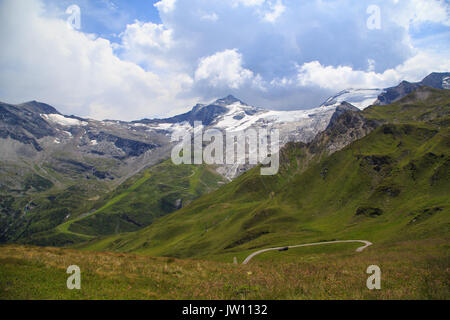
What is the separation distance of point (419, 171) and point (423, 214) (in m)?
66.1

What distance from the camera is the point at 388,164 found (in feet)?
631

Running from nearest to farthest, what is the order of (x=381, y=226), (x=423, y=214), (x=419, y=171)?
(x=423, y=214) < (x=381, y=226) < (x=419, y=171)

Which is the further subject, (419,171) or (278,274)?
(419,171)

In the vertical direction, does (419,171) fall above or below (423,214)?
above

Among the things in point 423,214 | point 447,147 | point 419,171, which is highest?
point 447,147

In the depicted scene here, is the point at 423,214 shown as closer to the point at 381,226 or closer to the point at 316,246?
the point at 381,226

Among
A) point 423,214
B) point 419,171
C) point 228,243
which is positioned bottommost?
point 228,243

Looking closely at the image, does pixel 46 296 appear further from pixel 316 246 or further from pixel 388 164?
pixel 388 164

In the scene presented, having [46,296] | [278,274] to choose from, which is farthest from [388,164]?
[46,296]

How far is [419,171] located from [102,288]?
17581 centimetres
